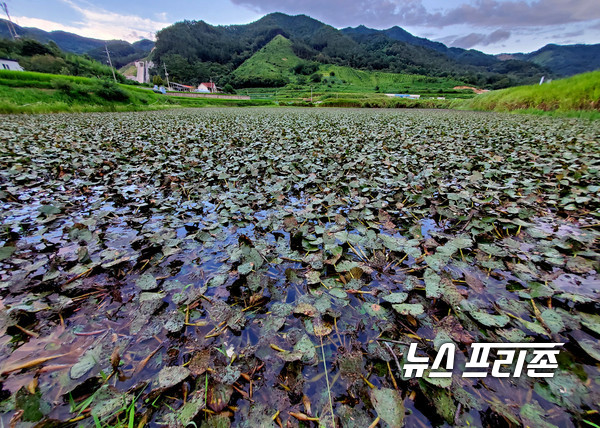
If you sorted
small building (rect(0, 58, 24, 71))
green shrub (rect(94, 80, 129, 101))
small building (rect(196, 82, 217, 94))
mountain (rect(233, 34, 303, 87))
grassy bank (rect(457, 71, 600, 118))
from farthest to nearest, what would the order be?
mountain (rect(233, 34, 303, 87)) < small building (rect(196, 82, 217, 94)) < small building (rect(0, 58, 24, 71)) < green shrub (rect(94, 80, 129, 101)) < grassy bank (rect(457, 71, 600, 118))

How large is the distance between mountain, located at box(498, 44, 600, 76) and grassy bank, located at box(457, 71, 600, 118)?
178565 millimetres

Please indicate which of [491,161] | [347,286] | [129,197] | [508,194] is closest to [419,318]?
[347,286]

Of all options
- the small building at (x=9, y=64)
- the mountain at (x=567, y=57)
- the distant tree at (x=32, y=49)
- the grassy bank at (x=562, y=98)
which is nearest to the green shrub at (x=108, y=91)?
the grassy bank at (x=562, y=98)

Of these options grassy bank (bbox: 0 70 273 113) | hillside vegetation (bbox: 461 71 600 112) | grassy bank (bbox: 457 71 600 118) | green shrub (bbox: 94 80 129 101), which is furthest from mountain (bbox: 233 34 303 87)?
grassy bank (bbox: 457 71 600 118)

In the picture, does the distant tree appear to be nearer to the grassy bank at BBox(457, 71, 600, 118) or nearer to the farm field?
the farm field

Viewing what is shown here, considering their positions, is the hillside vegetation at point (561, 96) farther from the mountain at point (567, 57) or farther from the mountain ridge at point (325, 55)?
the mountain at point (567, 57)

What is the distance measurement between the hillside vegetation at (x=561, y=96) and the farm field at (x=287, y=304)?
489 inches

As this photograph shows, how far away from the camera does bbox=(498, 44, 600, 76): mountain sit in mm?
130625

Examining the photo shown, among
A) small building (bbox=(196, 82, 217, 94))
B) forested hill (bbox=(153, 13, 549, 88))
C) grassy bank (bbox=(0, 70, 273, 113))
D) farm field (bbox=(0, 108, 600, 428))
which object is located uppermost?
forested hill (bbox=(153, 13, 549, 88))

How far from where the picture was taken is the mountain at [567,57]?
131 m

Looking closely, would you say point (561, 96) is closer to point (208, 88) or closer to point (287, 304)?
point (287, 304)

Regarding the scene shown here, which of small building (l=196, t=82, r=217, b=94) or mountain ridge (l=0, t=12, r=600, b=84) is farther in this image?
mountain ridge (l=0, t=12, r=600, b=84)

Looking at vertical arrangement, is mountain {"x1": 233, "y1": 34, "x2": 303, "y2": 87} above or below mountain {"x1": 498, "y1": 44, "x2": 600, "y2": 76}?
below

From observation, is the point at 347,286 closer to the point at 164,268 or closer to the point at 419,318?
the point at 419,318
